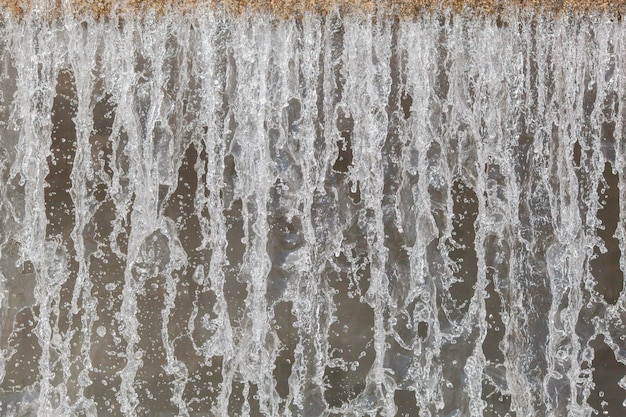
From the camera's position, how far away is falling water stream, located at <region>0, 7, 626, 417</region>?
10.8 ft

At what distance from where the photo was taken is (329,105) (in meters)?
3.36

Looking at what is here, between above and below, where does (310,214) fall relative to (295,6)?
below

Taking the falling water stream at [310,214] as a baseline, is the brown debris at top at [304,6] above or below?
above

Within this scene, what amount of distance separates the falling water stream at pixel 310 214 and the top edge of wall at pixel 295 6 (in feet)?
0.10

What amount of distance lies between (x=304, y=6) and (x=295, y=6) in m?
0.03

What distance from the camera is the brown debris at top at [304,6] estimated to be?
10.4 feet

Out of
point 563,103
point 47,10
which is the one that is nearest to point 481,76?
point 563,103

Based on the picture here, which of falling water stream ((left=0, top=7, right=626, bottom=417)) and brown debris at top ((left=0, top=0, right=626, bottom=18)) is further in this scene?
falling water stream ((left=0, top=7, right=626, bottom=417))

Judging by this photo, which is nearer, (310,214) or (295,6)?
(295,6)

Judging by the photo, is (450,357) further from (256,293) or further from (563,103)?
(563,103)

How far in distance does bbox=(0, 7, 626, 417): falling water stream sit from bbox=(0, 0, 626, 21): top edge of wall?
0.10ft

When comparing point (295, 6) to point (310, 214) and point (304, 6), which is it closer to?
point (304, 6)

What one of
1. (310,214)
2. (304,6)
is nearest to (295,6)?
(304,6)

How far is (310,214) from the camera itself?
340cm
